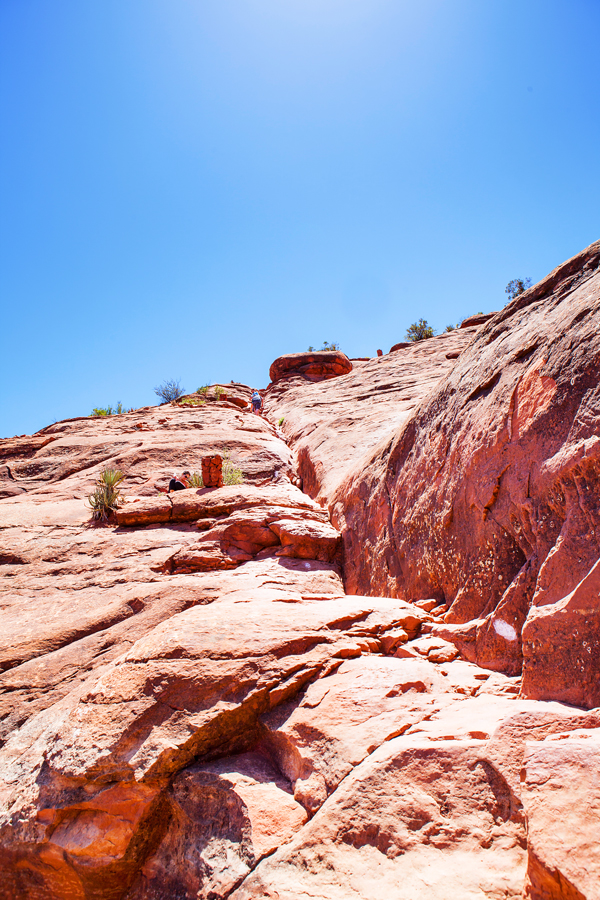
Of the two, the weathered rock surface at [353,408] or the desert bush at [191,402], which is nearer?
the weathered rock surface at [353,408]

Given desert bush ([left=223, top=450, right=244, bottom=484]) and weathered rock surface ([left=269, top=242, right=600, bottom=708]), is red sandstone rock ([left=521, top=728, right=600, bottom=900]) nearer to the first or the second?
weathered rock surface ([left=269, top=242, right=600, bottom=708])

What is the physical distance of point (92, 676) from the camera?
4.03 meters

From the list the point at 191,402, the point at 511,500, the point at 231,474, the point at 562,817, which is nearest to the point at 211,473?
the point at 231,474

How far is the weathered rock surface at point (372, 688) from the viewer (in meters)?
2.23

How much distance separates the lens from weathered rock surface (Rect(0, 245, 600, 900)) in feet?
7.31

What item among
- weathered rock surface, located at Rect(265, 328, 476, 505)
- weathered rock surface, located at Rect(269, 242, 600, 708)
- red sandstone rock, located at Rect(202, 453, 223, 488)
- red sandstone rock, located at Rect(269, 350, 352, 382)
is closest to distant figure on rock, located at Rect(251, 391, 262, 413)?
weathered rock surface, located at Rect(265, 328, 476, 505)

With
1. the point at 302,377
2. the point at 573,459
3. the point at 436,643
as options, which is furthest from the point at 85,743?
the point at 302,377

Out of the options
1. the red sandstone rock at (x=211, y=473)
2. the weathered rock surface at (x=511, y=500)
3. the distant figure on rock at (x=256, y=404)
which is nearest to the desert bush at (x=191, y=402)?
the distant figure on rock at (x=256, y=404)

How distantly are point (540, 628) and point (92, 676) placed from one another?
3.41 m

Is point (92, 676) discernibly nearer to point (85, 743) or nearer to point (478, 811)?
point (85, 743)

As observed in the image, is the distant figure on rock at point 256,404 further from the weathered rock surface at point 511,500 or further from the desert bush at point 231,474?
the weathered rock surface at point 511,500

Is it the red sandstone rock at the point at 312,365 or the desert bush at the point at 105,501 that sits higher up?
the red sandstone rock at the point at 312,365

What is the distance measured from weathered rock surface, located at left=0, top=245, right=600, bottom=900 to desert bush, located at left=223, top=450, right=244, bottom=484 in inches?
113

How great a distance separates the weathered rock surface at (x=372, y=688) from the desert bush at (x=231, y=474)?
286 centimetres
